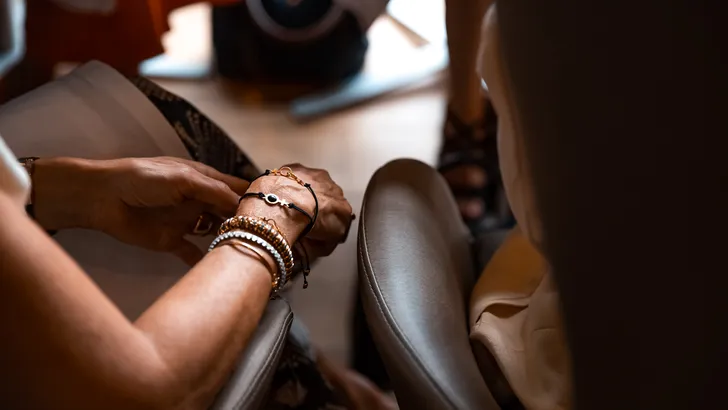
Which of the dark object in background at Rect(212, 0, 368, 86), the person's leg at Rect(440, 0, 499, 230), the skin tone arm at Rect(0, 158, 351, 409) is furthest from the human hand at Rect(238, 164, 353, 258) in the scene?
the dark object in background at Rect(212, 0, 368, 86)

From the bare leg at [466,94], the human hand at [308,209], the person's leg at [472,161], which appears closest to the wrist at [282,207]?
the human hand at [308,209]

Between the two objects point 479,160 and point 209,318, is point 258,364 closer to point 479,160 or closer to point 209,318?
point 209,318

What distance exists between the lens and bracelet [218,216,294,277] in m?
0.67

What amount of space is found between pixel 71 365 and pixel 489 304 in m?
0.44

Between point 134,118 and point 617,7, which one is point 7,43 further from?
point 617,7

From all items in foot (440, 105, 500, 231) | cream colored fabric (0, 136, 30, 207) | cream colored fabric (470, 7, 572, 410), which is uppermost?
cream colored fabric (0, 136, 30, 207)

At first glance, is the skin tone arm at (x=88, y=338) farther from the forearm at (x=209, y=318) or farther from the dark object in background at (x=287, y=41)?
the dark object in background at (x=287, y=41)

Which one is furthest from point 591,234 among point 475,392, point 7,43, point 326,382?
point 7,43

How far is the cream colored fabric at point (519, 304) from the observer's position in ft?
1.91

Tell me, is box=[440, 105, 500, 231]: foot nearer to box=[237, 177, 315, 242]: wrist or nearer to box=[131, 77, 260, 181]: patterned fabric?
box=[131, 77, 260, 181]: patterned fabric

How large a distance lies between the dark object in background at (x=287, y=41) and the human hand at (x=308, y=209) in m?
0.95

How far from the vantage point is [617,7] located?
469 millimetres

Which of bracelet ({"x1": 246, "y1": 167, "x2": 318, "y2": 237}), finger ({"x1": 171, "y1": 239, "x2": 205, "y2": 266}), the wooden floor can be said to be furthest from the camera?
the wooden floor

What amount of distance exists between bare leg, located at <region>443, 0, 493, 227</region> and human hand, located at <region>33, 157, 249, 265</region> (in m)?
0.43
